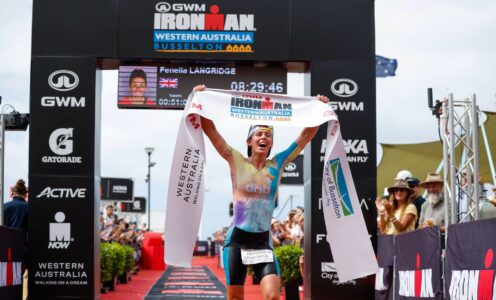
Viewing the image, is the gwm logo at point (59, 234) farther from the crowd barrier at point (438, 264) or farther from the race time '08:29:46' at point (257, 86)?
the crowd barrier at point (438, 264)

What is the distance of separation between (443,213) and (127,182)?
20.9 m

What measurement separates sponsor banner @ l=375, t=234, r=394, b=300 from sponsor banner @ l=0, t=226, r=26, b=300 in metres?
5.05

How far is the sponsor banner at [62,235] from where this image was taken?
12.8m

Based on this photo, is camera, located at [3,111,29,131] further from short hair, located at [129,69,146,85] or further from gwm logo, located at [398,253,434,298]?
gwm logo, located at [398,253,434,298]

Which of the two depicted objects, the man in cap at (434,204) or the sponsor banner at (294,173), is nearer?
the man in cap at (434,204)

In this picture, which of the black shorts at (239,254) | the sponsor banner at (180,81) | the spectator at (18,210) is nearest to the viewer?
the black shorts at (239,254)

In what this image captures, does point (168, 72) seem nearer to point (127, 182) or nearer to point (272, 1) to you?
point (272, 1)

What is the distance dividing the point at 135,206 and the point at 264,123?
3605 cm

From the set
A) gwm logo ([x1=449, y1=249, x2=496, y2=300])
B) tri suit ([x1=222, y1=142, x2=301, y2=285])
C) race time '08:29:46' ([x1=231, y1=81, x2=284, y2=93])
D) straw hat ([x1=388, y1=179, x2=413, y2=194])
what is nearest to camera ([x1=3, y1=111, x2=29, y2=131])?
race time '08:29:46' ([x1=231, y1=81, x2=284, y2=93])

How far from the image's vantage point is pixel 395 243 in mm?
12070

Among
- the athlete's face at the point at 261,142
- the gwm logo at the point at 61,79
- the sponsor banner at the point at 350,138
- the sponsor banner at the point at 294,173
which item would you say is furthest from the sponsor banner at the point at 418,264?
the sponsor banner at the point at 294,173

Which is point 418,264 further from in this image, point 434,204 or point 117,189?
point 117,189

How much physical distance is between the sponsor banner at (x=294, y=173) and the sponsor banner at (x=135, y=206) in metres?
16.0

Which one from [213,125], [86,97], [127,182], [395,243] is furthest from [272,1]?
[127,182]
